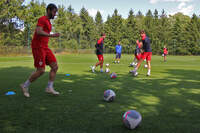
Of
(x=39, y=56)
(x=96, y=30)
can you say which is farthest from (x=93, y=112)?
(x=96, y=30)

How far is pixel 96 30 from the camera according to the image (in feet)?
229

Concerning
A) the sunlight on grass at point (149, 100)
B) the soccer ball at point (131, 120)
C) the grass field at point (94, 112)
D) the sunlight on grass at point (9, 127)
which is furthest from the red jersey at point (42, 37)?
the soccer ball at point (131, 120)

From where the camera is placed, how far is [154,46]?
60.8 metres

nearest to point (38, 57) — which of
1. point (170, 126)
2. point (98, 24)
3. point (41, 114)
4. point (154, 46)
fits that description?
point (41, 114)

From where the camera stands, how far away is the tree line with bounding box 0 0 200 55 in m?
46.6

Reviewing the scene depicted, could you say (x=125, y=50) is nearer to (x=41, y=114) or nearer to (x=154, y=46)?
(x=154, y=46)

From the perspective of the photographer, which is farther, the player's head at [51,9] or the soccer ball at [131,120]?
the player's head at [51,9]

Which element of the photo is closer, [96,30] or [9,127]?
[9,127]

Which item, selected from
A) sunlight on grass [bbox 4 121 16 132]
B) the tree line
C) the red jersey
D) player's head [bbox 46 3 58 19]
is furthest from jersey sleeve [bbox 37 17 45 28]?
the tree line

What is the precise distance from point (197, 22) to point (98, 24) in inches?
1331

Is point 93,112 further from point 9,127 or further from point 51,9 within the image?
point 51,9

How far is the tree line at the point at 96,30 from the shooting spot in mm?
46594

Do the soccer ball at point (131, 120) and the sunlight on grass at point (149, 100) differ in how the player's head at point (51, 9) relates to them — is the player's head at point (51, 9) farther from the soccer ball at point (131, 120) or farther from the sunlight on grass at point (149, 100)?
the soccer ball at point (131, 120)

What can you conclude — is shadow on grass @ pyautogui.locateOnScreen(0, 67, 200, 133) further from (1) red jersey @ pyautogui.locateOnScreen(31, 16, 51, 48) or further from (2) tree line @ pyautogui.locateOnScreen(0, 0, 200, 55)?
(2) tree line @ pyautogui.locateOnScreen(0, 0, 200, 55)
